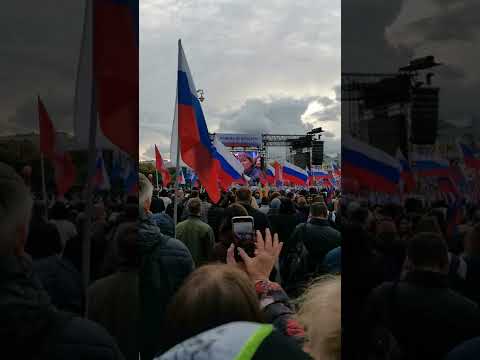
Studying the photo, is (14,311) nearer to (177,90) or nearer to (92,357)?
(92,357)

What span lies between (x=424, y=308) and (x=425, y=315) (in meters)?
0.02

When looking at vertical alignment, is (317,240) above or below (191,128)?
below

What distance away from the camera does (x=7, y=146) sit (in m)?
1.48

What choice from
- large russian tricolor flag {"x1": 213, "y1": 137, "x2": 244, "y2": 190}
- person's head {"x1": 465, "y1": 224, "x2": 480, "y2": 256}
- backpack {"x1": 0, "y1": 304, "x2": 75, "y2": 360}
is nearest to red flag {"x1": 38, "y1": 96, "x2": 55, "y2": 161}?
backpack {"x1": 0, "y1": 304, "x2": 75, "y2": 360}

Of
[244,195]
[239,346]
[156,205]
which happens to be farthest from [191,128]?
[239,346]

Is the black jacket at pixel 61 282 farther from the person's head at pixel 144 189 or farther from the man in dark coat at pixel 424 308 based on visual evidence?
the person's head at pixel 144 189

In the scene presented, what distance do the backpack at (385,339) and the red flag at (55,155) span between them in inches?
45.3

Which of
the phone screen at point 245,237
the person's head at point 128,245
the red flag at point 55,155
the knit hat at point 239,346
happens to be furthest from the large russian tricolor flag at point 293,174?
the knit hat at point 239,346

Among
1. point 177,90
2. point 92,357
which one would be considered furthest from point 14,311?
point 177,90

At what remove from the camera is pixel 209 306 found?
48.9 inches

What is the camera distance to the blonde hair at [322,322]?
1591 millimetres

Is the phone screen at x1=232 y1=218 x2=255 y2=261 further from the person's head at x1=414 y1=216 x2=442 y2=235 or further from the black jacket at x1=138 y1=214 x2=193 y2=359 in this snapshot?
the person's head at x1=414 y1=216 x2=442 y2=235

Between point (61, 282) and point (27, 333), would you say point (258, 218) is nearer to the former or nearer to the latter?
point (61, 282)

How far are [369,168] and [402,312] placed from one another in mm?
508
